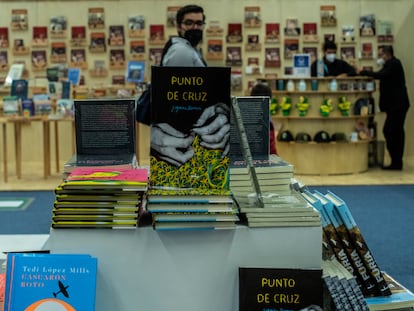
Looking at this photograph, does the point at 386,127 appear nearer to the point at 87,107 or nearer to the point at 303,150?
the point at 303,150

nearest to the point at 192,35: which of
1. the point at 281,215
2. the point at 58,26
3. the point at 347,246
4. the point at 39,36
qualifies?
the point at 347,246

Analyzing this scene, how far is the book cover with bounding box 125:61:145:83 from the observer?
375 inches

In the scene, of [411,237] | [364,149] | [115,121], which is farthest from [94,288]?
[364,149]

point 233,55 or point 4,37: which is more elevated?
point 4,37

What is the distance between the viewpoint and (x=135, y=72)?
9.56 meters

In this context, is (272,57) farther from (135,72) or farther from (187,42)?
(187,42)

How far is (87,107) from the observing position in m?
2.43

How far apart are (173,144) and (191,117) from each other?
0.10 meters

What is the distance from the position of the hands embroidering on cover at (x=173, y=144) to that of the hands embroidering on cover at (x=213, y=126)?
0.13ft

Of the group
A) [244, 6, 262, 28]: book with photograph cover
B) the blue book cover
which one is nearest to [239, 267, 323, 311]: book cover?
the blue book cover

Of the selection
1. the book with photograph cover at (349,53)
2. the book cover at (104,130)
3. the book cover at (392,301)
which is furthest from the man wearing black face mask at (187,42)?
the book with photograph cover at (349,53)

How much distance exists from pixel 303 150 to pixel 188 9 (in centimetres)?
478

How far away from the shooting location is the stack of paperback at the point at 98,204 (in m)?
2.02

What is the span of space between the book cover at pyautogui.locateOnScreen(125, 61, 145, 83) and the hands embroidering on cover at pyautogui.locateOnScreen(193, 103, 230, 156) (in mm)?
7643
